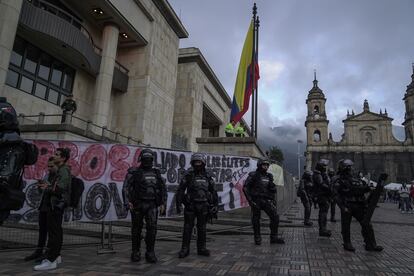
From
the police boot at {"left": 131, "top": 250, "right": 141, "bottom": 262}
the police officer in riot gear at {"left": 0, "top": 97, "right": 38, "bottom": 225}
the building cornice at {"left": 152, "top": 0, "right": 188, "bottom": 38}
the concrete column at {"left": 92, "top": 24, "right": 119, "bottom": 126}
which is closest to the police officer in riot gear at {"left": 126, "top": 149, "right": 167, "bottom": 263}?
the police boot at {"left": 131, "top": 250, "right": 141, "bottom": 262}

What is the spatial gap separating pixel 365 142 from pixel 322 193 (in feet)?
283

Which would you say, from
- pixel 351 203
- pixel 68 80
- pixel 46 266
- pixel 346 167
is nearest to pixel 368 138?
pixel 68 80

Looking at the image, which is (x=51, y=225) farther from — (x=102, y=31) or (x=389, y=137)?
(x=389, y=137)

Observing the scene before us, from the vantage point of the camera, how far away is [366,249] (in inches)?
249

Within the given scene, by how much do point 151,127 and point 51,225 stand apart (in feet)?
67.6

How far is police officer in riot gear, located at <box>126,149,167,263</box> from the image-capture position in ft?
17.0

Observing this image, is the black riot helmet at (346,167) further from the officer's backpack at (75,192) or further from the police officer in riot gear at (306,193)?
the officer's backpack at (75,192)

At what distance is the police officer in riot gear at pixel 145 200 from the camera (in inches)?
204

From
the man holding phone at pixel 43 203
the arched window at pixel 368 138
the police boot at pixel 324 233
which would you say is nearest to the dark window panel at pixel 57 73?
the man holding phone at pixel 43 203

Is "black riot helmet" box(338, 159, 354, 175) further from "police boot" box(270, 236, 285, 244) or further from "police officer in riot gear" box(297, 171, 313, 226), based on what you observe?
"police officer in riot gear" box(297, 171, 313, 226)

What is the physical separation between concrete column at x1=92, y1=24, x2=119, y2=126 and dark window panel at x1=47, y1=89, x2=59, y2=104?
244 centimetres

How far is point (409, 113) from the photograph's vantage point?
83.4m

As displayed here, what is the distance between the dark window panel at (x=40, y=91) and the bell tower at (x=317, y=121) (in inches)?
3016

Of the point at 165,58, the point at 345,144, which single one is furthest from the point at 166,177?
the point at 345,144
